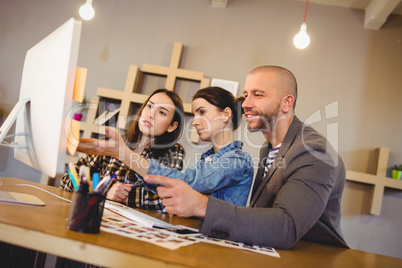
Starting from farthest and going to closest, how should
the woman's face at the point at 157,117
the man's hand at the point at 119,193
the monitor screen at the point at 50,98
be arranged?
the woman's face at the point at 157,117 → the man's hand at the point at 119,193 → the monitor screen at the point at 50,98

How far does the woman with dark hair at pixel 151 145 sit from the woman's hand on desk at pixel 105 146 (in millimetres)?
612


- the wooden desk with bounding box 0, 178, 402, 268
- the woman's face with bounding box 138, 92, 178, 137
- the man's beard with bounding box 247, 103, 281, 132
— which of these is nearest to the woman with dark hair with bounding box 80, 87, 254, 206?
the man's beard with bounding box 247, 103, 281, 132

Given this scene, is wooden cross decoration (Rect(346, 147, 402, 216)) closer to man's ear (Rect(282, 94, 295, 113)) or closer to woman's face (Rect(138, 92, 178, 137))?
man's ear (Rect(282, 94, 295, 113))

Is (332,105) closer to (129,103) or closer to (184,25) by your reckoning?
(184,25)

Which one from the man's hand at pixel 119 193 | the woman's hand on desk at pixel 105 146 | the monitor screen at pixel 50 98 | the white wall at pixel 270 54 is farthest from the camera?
the white wall at pixel 270 54

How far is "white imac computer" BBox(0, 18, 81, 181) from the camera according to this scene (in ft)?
2.38

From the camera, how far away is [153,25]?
356 cm

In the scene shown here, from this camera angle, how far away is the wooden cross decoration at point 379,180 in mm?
3016

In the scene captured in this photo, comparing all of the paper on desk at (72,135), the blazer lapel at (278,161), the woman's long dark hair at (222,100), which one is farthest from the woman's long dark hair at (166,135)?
the paper on desk at (72,135)

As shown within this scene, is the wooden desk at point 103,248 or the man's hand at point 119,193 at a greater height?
the wooden desk at point 103,248

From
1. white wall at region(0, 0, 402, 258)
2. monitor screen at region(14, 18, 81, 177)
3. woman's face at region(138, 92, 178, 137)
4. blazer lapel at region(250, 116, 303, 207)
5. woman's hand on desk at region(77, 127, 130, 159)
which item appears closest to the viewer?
monitor screen at region(14, 18, 81, 177)

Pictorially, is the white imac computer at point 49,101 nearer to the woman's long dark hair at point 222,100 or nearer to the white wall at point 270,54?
the woman's long dark hair at point 222,100

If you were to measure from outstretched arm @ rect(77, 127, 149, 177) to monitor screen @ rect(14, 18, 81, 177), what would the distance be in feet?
0.46

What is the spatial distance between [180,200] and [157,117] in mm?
1098
